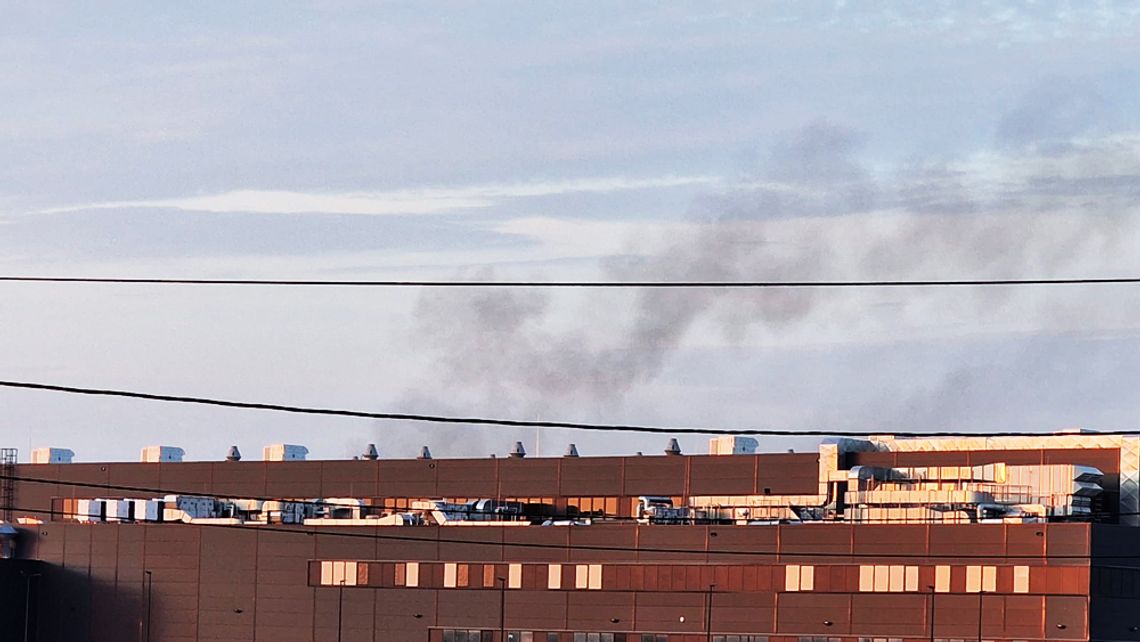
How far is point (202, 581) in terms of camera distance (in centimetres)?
16462

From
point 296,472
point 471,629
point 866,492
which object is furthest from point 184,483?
point 866,492

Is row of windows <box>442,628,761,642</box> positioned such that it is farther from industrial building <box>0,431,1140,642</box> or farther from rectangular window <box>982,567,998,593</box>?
rectangular window <box>982,567,998,593</box>

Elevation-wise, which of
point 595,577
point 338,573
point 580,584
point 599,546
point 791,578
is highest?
point 599,546

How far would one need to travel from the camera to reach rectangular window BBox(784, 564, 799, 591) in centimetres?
13712

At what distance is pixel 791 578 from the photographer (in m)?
137

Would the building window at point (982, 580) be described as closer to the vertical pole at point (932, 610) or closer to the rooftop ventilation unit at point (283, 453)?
the vertical pole at point (932, 610)

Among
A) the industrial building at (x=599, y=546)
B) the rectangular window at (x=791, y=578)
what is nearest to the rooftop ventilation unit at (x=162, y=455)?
the industrial building at (x=599, y=546)

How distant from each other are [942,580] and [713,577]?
643 inches

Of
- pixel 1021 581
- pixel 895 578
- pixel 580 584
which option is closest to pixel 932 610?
pixel 895 578

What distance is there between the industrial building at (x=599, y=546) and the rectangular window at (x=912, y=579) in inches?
5.1

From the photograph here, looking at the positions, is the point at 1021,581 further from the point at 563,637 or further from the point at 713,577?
the point at 563,637

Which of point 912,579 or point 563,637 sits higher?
point 912,579

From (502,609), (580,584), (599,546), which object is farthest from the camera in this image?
(502,609)

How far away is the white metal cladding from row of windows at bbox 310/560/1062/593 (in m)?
15.4
